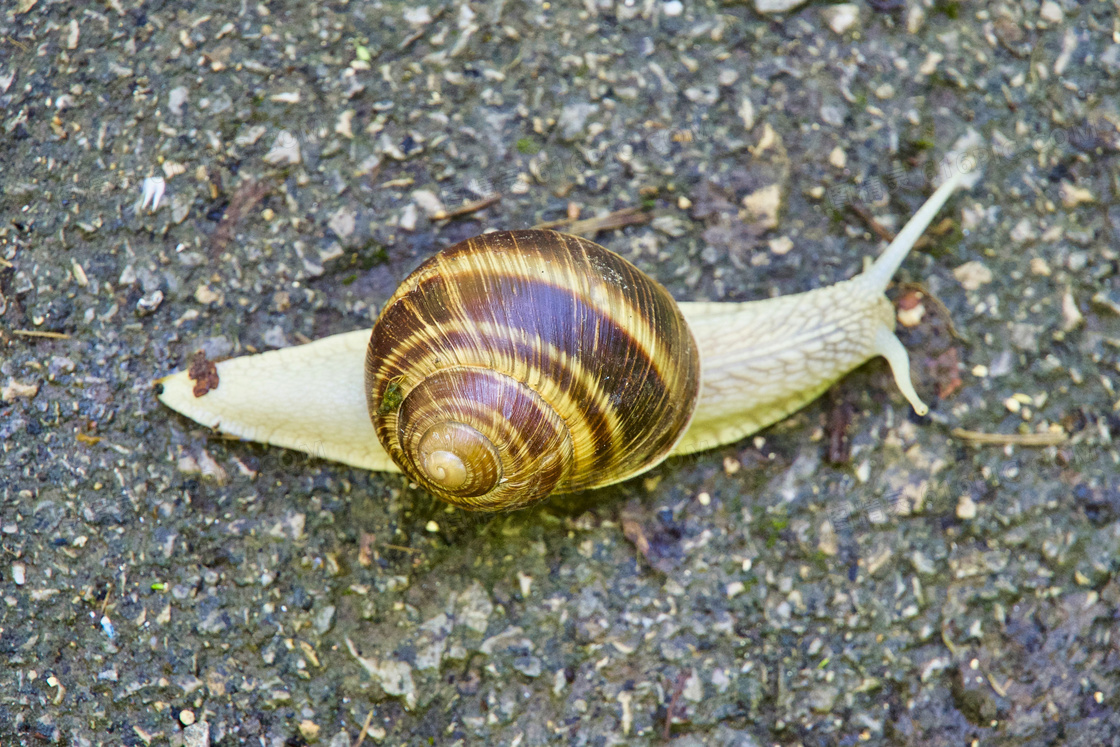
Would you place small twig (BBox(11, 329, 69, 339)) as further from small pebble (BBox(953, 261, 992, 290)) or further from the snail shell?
small pebble (BBox(953, 261, 992, 290))

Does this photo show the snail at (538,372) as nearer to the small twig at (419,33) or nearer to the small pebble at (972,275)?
the small pebble at (972,275)

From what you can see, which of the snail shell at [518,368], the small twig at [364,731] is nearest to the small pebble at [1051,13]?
the snail shell at [518,368]

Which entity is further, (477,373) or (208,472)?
A: (208,472)

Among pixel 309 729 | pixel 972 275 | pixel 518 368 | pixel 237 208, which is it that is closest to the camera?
pixel 518 368

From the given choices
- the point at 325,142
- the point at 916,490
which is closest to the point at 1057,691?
the point at 916,490

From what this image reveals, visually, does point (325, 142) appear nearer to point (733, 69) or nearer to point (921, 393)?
point (733, 69)

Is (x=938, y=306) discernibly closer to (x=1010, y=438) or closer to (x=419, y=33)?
(x=1010, y=438)

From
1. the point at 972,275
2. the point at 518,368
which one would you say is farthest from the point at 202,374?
the point at 972,275
